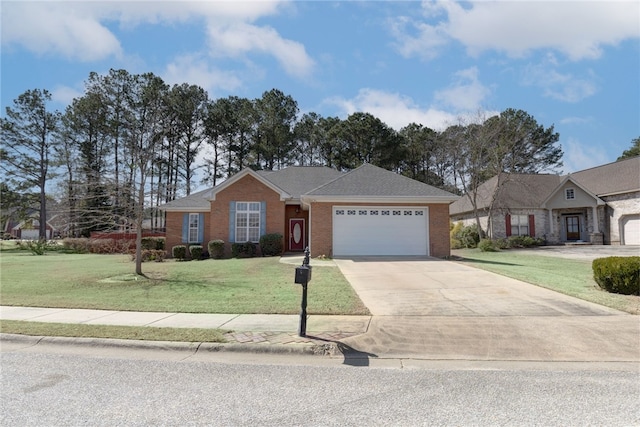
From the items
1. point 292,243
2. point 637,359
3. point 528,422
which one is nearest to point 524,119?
point 292,243

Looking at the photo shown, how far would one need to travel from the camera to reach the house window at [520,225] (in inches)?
1247

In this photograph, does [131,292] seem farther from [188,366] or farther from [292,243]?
[292,243]

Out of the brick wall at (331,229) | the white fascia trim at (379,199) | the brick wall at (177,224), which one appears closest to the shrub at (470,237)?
the brick wall at (331,229)

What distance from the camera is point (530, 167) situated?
4503 centimetres

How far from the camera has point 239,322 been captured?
7.24m

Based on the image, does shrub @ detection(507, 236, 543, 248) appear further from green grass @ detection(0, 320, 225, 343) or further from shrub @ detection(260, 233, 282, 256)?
green grass @ detection(0, 320, 225, 343)

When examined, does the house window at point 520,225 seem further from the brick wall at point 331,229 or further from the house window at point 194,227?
the house window at point 194,227

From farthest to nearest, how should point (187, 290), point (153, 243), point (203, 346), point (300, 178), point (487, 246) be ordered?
point (487, 246) → point (300, 178) → point (153, 243) → point (187, 290) → point (203, 346)

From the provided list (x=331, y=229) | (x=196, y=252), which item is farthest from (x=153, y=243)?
(x=331, y=229)

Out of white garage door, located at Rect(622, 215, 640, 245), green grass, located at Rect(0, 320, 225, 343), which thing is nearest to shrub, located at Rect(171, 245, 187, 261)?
green grass, located at Rect(0, 320, 225, 343)

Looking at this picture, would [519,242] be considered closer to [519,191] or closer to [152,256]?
[519,191]

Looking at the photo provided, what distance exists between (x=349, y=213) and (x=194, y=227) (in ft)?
35.5

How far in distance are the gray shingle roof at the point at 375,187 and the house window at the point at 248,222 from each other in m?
4.85

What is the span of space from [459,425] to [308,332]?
338 centimetres
